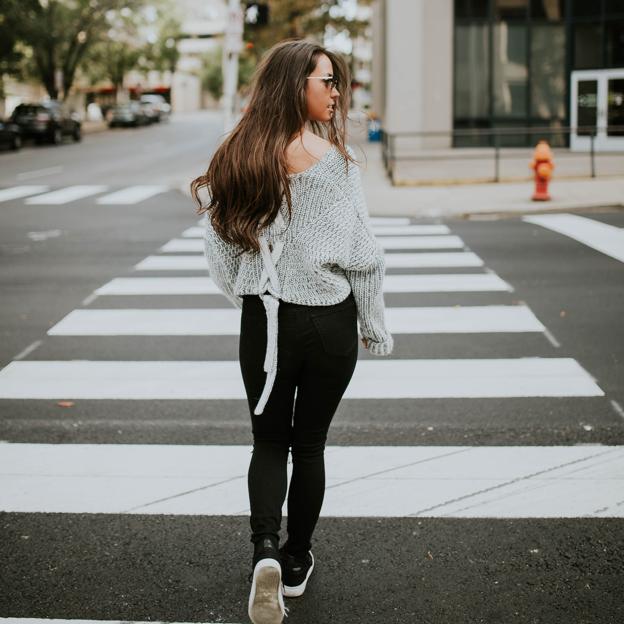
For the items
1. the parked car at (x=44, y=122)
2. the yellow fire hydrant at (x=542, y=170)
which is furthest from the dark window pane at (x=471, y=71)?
the parked car at (x=44, y=122)

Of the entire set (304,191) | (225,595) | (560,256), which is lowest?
(225,595)

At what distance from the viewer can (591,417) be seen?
5270 mm

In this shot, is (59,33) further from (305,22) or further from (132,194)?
(132,194)

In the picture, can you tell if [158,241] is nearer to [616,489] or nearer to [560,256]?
[560,256]

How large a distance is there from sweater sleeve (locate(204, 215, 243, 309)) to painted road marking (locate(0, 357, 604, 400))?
2699 mm

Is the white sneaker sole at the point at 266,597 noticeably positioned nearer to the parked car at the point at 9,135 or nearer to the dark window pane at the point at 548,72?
the dark window pane at the point at 548,72

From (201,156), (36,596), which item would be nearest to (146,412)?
(36,596)

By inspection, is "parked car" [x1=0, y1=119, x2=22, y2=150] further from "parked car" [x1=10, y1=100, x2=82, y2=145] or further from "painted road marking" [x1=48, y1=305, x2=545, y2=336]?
"painted road marking" [x1=48, y1=305, x2=545, y2=336]

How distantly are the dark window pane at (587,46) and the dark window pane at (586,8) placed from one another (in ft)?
1.11

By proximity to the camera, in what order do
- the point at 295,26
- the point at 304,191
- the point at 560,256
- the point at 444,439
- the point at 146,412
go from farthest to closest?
1. the point at 295,26
2. the point at 560,256
3. the point at 146,412
4. the point at 444,439
5. the point at 304,191

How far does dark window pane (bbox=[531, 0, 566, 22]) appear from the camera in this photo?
30.0 meters

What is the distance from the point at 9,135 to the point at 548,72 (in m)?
19.2

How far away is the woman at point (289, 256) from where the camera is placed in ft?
9.57

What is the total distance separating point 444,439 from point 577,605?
1.82 metres
